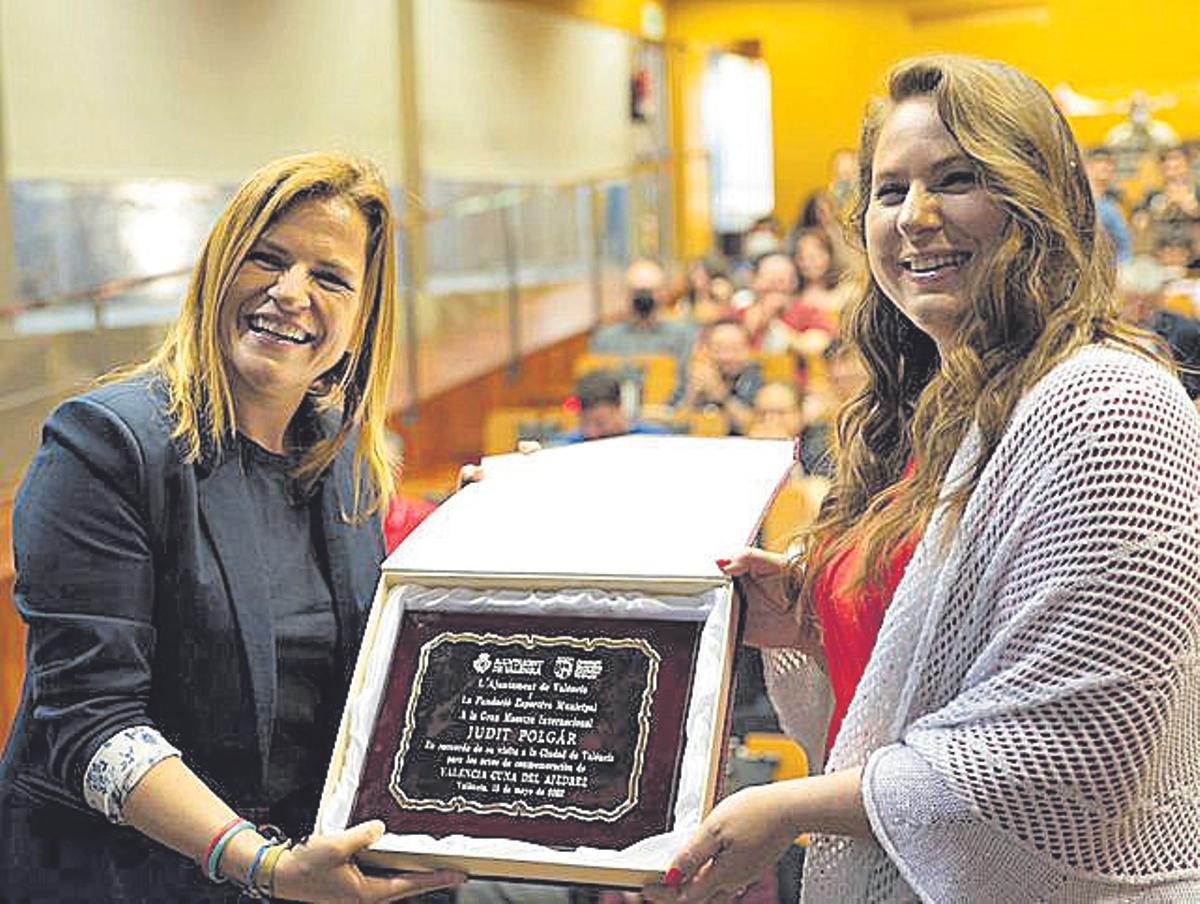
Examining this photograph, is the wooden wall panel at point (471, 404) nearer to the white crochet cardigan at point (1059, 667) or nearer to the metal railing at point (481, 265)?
the metal railing at point (481, 265)

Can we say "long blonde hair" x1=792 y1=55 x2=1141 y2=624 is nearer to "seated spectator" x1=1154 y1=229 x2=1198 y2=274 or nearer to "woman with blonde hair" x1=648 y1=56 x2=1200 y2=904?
"woman with blonde hair" x1=648 y1=56 x2=1200 y2=904

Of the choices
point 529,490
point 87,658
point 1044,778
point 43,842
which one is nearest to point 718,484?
point 529,490

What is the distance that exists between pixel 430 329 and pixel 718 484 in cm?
643

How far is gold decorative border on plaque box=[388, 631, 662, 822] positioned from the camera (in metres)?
1.44

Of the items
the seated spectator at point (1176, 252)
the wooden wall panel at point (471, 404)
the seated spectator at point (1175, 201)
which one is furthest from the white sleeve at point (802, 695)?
the seated spectator at point (1175, 201)

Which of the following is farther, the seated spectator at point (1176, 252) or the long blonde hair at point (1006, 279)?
the seated spectator at point (1176, 252)

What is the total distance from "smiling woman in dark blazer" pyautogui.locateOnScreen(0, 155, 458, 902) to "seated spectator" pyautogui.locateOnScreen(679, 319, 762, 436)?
16.2 ft

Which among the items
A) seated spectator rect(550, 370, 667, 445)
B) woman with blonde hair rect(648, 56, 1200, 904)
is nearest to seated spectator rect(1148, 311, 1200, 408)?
woman with blonde hair rect(648, 56, 1200, 904)

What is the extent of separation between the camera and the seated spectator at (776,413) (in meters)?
5.68

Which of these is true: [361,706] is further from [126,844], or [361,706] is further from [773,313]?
[773,313]

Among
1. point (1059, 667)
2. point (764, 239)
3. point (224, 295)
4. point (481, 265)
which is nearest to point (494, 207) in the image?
point (481, 265)

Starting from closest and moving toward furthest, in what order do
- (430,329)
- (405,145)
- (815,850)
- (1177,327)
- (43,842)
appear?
(815,850) < (43,842) < (1177,327) < (430,329) < (405,145)

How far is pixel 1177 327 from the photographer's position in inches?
99.6

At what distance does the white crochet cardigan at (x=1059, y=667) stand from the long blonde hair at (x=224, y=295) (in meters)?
0.68
